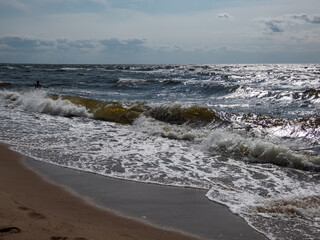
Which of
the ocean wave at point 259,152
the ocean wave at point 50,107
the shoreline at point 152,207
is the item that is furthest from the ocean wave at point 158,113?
the shoreline at point 152,207

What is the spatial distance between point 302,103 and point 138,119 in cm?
905

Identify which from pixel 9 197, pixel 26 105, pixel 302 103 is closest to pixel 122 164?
pixel 9 197

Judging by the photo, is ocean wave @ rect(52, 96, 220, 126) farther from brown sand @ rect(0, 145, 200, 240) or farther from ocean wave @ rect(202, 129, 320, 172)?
brown sand @ rect(0, 145, 200, 240)

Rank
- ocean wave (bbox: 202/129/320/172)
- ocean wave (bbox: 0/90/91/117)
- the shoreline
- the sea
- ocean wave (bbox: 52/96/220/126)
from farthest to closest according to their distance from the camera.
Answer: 1. ocean wave (bbox: 0/90/91/117)
2. ocean wave (bbox: 52/96/220/126)
3. ocean wave (bbox: 202/129/320/172)
4. the sea
5. the shoreline

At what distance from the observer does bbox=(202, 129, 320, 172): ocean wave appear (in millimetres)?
7043

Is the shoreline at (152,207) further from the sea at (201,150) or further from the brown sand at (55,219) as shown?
the sea at (201,150)

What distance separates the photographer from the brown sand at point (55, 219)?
330cm

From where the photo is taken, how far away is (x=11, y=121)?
1133cm

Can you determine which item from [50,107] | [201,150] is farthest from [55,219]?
[50,107]

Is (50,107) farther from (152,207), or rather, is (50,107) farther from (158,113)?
(152,207)

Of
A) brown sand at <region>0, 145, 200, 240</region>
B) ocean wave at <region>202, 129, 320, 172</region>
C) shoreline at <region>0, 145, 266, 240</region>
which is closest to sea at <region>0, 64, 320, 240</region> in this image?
ocean wave at <region>202, 129, 320, 172</region>

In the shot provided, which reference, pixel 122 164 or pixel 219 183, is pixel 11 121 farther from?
pixel 219 183

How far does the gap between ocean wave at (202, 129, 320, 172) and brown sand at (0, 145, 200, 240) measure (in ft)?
13.6

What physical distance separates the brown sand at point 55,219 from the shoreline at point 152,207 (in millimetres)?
25
